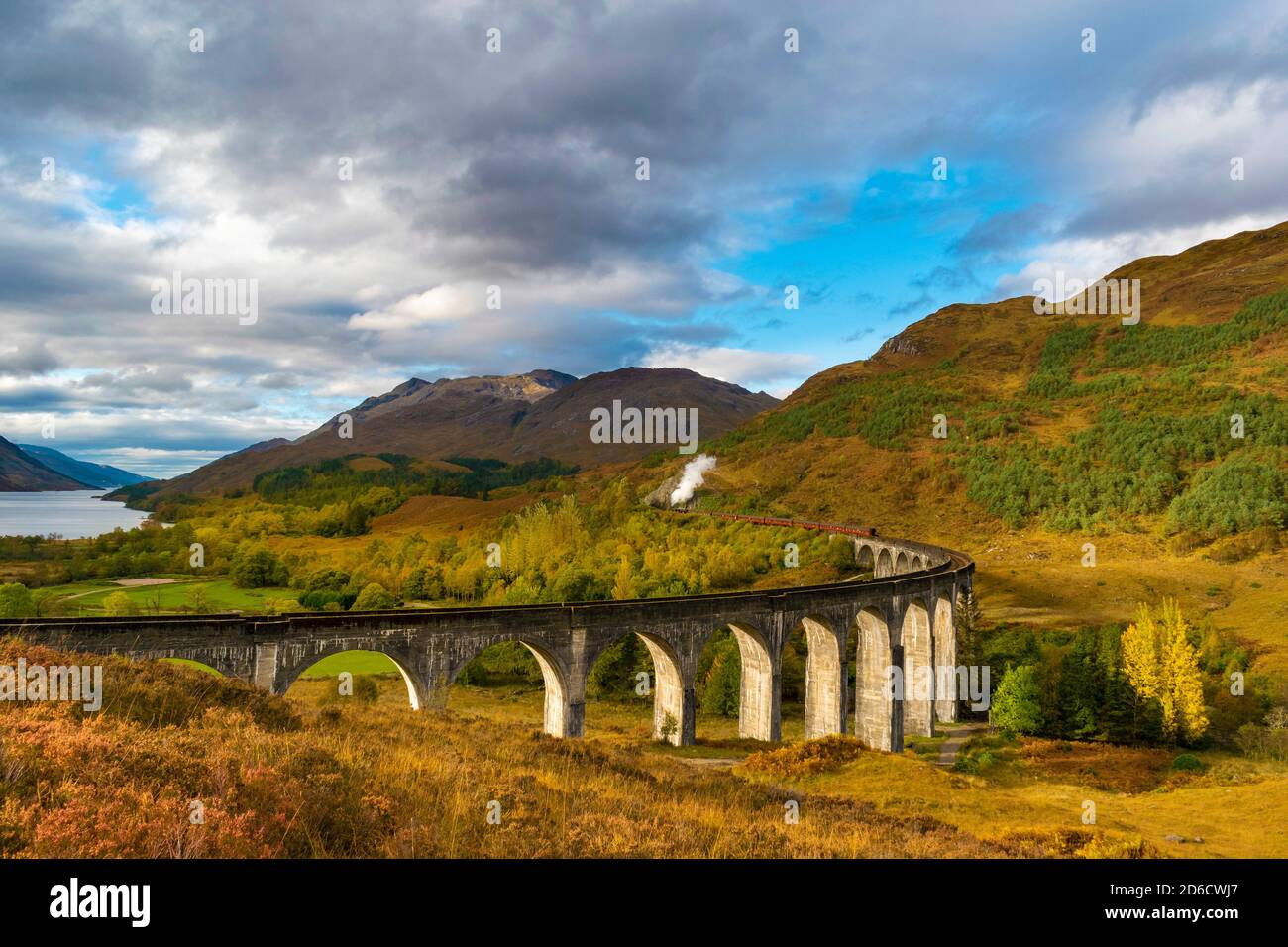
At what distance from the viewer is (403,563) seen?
295ft

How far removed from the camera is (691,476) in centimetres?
15662

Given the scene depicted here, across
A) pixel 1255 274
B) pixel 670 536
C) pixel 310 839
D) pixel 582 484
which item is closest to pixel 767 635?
pixel 310 839

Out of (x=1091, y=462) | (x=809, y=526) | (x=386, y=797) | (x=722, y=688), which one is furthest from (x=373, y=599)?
(x=1091, y=462)

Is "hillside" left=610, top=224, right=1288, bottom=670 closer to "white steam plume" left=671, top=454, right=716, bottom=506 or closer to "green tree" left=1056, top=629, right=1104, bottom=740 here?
"white steam plume" left=671, top=454, right=716, bottom=506

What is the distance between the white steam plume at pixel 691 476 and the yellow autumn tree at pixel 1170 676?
98.6 m

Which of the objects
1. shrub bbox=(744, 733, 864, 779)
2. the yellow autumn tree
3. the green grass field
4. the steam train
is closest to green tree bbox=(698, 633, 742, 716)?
shrub bbox=(744, 733, 864, 779)

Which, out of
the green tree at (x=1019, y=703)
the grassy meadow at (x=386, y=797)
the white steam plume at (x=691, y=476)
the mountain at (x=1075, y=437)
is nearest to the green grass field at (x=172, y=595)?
the grassy meadow at (x=386, y=797)

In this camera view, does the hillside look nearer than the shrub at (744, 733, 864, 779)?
No

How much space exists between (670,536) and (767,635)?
5130 cm

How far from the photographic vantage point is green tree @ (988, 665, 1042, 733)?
45.2 metres

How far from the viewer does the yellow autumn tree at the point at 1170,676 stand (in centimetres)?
4253

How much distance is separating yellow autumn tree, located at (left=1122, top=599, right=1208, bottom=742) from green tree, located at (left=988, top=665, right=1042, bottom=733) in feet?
19.0

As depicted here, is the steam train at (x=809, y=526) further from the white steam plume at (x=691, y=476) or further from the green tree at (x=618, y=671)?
the white steam plume at (x=691, y=476)
